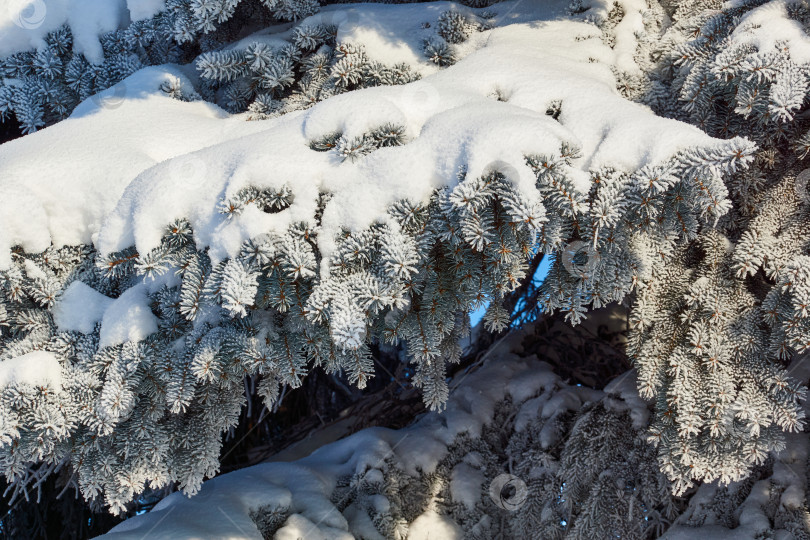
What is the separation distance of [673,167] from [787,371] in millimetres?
932

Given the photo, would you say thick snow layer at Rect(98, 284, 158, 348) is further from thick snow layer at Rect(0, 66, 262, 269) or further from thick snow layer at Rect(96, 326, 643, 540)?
thick snow layer at Rect(96, 326, 643, 540)

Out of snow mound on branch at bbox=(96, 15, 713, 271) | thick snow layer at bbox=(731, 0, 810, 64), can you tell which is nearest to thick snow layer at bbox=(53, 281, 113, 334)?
snow mound on branch at bbox=(96, 15, 713, 271)

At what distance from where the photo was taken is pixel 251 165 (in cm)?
191

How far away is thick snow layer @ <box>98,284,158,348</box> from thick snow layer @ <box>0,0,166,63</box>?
1.42 meters

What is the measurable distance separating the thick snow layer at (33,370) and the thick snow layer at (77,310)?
12cm

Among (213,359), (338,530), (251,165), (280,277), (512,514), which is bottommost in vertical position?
(512,514)

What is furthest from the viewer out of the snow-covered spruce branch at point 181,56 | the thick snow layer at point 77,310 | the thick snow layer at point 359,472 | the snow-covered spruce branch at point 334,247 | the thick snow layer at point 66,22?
the thick snow layer at point 66,22

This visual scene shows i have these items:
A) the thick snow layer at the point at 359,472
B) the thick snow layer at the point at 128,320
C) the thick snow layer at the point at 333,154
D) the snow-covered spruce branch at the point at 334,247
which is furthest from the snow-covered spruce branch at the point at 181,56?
the thick snow layer at the point at 359,472

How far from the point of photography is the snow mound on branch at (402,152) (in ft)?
5.81

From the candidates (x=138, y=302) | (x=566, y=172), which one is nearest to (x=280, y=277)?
(x=138, y=302)

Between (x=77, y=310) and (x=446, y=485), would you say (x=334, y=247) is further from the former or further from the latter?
(x=446, y=485)

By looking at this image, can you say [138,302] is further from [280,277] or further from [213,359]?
[280,277]

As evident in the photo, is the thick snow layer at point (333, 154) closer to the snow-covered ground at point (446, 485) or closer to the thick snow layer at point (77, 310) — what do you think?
the thick snow layer at point (77, 310)

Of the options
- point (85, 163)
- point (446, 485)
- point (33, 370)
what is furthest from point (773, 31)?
point (33, 370)
